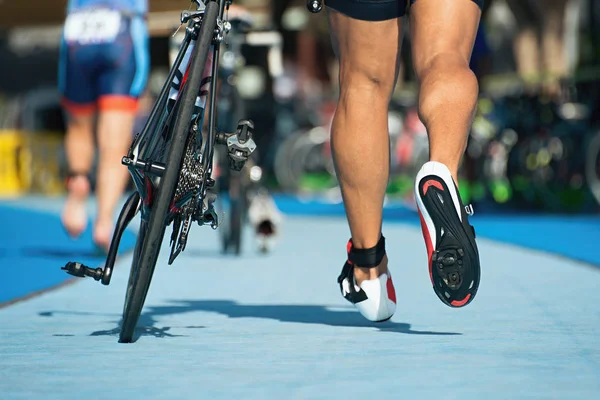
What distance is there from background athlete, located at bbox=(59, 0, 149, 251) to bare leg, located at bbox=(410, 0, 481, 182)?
377cm

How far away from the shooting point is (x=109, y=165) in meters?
7.72

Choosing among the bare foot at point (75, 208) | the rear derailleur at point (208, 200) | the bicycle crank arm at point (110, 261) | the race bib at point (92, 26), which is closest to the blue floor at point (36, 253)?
the bare foot at point (75, 208)

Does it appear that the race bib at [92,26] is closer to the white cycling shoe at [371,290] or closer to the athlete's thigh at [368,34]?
the athlete's thigh at [368,34]

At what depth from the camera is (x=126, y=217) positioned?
14.0 feet

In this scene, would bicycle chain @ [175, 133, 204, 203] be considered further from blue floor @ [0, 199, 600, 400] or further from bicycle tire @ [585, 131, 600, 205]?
bicycle tire @ [585, 131, 600, 205]

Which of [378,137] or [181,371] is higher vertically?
[378,137]

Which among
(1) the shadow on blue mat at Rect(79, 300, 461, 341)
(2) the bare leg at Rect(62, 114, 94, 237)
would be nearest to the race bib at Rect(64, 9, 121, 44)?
(2) the bare leg at Rect(62, 114, 94, 237)

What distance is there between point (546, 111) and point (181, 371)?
11312 mm

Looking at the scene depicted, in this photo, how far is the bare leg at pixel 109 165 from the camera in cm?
762

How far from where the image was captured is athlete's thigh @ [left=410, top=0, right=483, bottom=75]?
13.4 feet

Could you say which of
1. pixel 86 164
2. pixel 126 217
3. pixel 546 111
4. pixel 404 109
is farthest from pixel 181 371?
pixel 404 109

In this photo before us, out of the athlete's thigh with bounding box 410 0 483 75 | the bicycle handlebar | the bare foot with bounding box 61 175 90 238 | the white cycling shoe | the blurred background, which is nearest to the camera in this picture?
the athlete's thigh with bounding box 410 0 483 75

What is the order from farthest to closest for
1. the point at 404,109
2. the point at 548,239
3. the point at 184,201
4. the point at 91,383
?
the point at 404,109 → the point at 548,239 → the point at 184,201 → the point at 91,383

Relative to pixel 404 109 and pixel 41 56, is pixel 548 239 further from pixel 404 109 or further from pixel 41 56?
pixel 41 56
